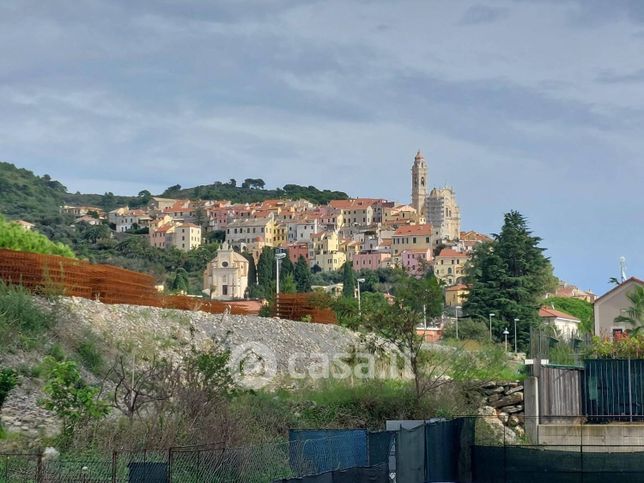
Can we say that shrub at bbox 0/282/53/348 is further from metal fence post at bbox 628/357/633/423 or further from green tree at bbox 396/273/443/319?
metal fence post at bbox 628/357/633/423

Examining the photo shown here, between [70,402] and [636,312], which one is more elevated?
[636,312]

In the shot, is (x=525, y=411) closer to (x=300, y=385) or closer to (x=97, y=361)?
(x=300, y=385)

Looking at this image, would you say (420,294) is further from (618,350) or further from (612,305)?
(612,305)

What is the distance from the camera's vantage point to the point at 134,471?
1405 centimetres

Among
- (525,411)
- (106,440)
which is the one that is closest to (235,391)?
(106,440)

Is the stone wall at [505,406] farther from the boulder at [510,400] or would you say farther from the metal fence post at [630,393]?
the metal fence post at [630,393]

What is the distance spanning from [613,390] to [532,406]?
73.2 inches

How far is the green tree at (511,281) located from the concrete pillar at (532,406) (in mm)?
40052

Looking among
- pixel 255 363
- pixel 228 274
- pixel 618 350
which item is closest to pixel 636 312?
pixel 618 350

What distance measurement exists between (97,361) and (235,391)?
5619mm

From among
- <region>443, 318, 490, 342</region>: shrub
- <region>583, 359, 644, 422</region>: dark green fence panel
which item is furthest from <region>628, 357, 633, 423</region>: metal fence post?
<region>443, 318, 490, 342</region>: shrub

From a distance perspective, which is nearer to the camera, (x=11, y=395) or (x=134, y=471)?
(x=134, y=471)

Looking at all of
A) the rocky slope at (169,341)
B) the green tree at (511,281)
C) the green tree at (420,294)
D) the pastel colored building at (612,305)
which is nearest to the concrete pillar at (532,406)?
the green tree at (420,294)

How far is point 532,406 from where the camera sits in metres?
29.4
